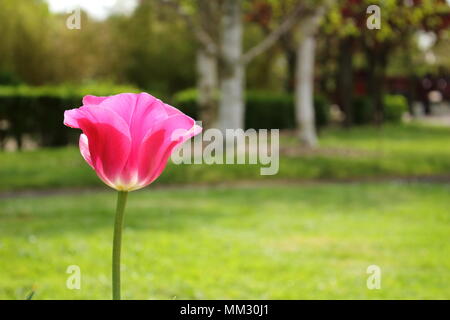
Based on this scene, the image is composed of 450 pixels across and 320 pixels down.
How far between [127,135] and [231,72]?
48.1 ft

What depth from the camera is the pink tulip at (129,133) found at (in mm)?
1173

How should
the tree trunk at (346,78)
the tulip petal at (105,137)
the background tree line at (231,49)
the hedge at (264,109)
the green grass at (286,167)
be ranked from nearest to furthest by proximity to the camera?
the tulip petal at (105,137)
the green grass at (286,167)
the background tree line at (231,49)
the hedge at (264,109)
the tree trunk at (346,78)

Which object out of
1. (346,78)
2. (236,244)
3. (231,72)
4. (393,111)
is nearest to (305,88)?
(231,72)

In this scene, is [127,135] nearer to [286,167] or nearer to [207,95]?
[286,167]

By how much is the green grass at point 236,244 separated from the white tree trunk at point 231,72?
4861 millimetres

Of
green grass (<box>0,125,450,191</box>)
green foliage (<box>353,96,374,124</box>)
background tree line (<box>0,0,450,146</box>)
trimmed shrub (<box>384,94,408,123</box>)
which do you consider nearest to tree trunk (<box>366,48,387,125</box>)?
background tree line (<box>0,0,450,146</box>)

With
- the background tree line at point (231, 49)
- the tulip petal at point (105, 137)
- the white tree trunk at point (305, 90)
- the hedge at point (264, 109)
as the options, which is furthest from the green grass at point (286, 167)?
the tulip petal at point (105, 137)

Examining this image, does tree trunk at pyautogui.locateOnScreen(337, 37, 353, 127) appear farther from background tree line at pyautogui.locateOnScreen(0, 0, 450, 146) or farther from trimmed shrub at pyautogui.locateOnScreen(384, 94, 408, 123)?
trimmed shrub at pyautogui.locateOnScreen(384, 94, 408, 123)

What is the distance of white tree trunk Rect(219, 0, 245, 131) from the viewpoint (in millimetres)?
15719

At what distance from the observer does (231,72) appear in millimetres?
15719

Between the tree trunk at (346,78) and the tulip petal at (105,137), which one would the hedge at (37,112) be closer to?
the tree trunk at (346,78)
